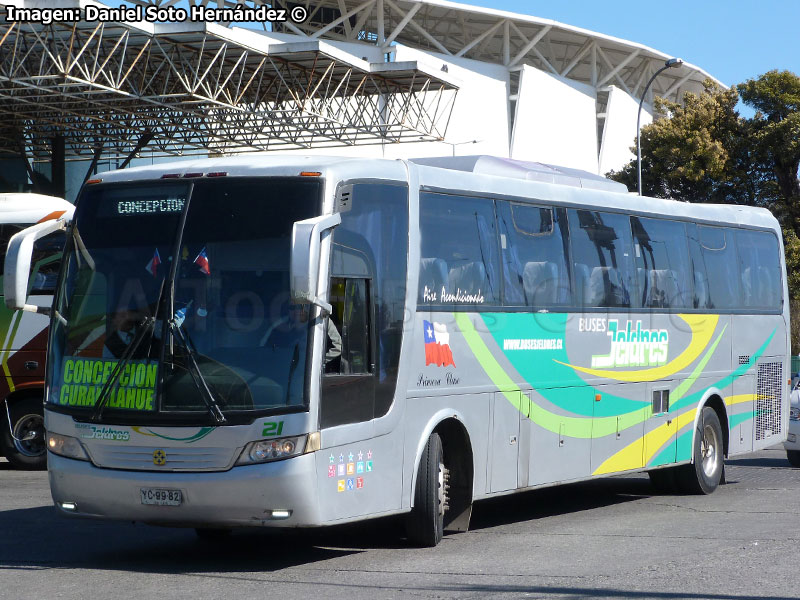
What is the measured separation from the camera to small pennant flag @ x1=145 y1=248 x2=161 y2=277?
8483mm

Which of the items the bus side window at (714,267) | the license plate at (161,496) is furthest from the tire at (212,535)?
the bus side window at (714,267)

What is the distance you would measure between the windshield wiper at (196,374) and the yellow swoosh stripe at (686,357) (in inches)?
195

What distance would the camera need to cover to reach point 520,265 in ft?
35.2

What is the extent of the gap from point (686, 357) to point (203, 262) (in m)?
6.65

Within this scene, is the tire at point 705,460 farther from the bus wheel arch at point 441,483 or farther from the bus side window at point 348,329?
the bus side window at point 348,329

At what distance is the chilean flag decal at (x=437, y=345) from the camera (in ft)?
31.1

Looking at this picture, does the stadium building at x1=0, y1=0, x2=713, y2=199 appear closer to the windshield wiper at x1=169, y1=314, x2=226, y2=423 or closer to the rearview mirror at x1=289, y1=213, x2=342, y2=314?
the windshield wiper at x1=169, y1=314, x2=226, y2=423

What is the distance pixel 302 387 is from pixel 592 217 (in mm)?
4769

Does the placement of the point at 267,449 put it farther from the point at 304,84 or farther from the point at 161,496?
the point at 304,84

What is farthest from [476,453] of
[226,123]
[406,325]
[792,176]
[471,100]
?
[471,100]

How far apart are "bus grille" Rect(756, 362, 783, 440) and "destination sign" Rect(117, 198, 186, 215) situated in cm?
865

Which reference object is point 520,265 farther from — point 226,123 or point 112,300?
point 226,123

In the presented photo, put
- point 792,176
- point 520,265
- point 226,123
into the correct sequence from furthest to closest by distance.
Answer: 1. point 792,176
2. point 226,123
3. point 520,265

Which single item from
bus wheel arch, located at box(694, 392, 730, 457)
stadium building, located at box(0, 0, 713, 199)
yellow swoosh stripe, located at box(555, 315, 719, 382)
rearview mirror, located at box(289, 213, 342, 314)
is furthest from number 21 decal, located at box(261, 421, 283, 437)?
stadium building, located at box(0, 0, 713, 199)
